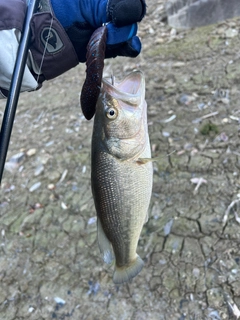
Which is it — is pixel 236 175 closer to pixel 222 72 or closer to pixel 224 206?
pixel 224 206

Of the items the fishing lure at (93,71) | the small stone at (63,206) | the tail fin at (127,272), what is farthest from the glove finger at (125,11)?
the small stone at (63,206)

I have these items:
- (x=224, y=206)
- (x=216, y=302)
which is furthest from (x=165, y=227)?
(x=216, y=302)

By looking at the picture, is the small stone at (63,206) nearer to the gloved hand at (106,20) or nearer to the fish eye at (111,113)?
the gloved hand at (106,20)

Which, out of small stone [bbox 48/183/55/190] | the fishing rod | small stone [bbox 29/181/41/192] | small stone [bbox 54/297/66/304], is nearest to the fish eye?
the fishing rod

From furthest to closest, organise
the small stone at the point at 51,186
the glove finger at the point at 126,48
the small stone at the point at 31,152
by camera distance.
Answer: the small stone at the point at 31,152 → the small stone at the point at 51,186 → the glove finger at the point at 126,48

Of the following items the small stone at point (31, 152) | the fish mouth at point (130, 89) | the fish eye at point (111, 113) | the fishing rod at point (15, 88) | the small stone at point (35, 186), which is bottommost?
the small stone at point (35, 186)

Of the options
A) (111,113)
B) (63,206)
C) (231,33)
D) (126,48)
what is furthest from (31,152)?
(231,33)
